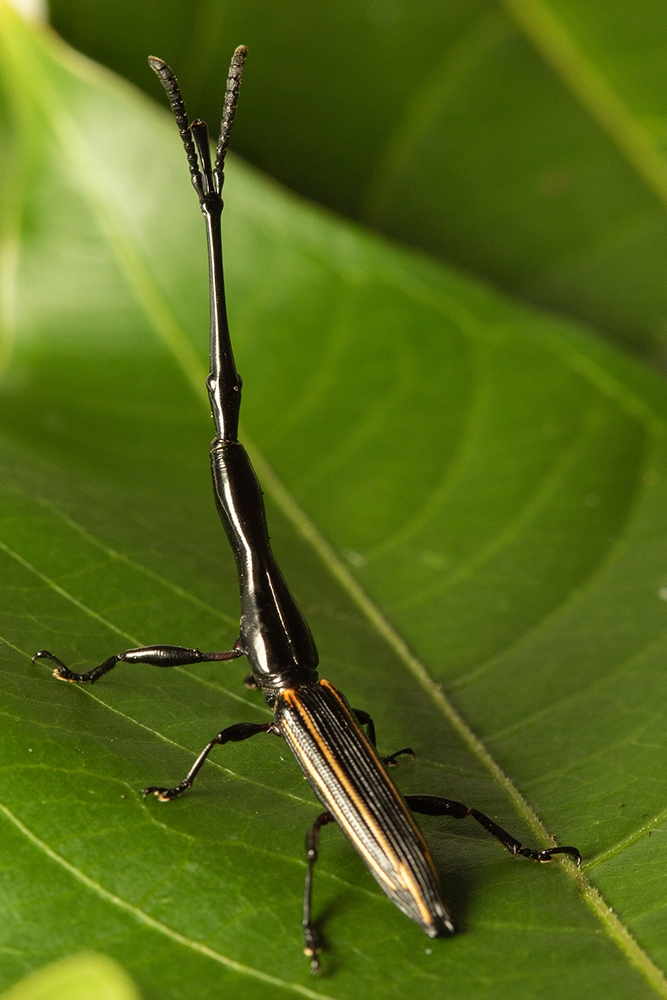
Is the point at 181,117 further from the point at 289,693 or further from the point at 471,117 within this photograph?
the point at 471,117

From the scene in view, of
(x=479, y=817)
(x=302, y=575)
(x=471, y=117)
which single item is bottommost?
(x=479, y=817)

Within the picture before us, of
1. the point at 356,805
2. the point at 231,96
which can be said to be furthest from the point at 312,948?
the point at 231,96

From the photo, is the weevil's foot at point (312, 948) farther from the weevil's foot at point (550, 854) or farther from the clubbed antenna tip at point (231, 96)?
the clubbed antenna tip at point (231, 96)

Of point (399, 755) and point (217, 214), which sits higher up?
point (217, 214)

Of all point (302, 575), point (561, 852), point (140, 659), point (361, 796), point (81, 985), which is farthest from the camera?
point (302, 575)

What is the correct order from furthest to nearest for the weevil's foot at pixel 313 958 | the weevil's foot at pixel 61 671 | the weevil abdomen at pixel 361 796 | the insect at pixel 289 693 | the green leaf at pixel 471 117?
1. the green leaf at pixel 471 117
2. the weevil's foot at pixel 61 671
3. the insect at pixel 289 693
4. the weevil abdomen at pixel 361 796
5. the weevil's foot at pixel 313 958

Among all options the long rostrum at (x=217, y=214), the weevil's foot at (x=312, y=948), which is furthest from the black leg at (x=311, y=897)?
the long rostrum at (x=217, y=214)

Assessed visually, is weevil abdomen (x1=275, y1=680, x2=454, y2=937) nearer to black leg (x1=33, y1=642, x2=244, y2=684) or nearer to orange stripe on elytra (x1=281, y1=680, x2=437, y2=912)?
orange stripe on elytra (x1=281, y1=680, x2=437, y2=912)

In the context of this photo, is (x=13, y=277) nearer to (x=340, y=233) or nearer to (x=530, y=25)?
Answer: (x=340, y=233)
